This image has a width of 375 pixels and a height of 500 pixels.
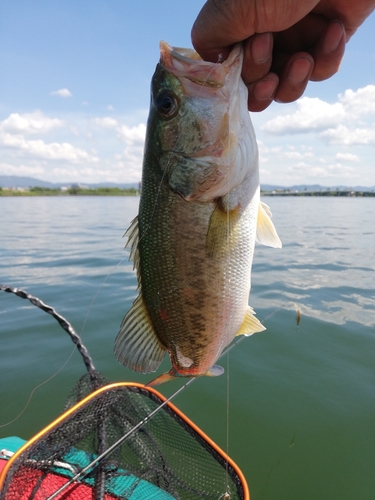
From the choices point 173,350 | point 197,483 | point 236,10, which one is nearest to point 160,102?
point 236,10

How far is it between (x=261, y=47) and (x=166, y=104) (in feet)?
1.84

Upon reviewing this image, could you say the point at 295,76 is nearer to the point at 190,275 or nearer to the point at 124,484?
the point at 190,275

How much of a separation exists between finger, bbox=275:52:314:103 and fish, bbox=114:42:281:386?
0.41 metres

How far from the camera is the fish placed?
5.87 feet

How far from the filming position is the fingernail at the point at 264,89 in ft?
A: 6.88

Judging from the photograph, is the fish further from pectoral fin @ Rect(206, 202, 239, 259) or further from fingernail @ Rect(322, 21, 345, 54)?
fingernail @ Rect(322, 21, 345, 54)

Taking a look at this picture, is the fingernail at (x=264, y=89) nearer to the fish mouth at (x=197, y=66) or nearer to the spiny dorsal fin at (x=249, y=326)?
the fish mouth at (x=197, y=66)

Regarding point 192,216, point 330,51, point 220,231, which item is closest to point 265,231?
point 220,231

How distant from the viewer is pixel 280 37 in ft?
7.19

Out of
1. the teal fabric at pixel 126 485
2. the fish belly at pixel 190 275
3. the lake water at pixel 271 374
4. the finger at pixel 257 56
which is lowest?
the lake water at pixel 271 374

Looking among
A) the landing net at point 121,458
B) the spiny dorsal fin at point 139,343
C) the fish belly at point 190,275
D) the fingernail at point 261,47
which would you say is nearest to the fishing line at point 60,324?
the landing net at point 121,458

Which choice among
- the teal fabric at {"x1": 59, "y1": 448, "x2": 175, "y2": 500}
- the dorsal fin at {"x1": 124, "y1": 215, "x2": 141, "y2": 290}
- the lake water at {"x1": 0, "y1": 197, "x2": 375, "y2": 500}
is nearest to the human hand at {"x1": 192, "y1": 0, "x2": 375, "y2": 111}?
the dorsal fin at {"x1": 124, "y1": 215, "x2": 141, "y2": 290}

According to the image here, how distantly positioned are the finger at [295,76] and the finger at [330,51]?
0.06 meters

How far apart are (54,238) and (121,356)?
55.9 ft
